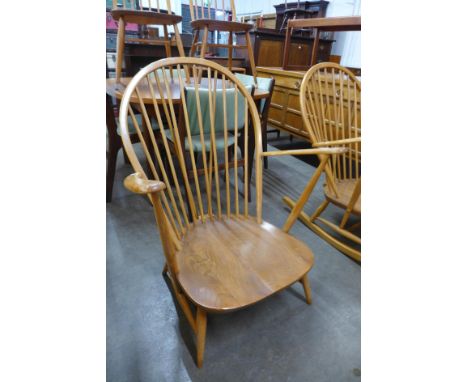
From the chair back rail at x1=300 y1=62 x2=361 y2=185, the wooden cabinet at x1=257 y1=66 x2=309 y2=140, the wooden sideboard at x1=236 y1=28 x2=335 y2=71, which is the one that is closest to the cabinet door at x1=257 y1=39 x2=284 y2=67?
the wooden sideboard at x1=236 y1=28 x2=335 y2=71

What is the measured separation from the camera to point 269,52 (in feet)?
11.7

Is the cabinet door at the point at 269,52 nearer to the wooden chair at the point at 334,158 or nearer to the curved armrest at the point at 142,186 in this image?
the wooden chair at the point at 334,158

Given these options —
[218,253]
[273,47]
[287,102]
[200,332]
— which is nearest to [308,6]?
[273,47]

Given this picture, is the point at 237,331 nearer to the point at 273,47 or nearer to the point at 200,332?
the point at 200,332

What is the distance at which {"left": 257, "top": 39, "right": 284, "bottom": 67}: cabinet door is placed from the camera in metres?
3.50

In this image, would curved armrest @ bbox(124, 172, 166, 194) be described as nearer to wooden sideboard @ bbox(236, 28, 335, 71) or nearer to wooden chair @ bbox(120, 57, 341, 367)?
wooden chair @ bbox(120, 57, 341, 367)

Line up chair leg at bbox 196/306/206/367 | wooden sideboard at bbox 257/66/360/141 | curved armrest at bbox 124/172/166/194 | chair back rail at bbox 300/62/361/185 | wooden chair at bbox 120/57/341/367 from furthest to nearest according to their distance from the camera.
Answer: wooden sideboard at bbox 257/66/360/141 → chair back rail at bbox 300/62/361/185 → chair leg at bbox 196/306/206/367 → wooden chair at bbox 120/57/341/367 → curved armrest at bbox 124/172/166/194

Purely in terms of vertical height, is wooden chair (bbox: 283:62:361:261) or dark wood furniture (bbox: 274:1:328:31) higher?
dark wood furniture (bbox: 274:1:328:31)

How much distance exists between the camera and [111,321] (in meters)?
1.12

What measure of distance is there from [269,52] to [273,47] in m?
0.09
